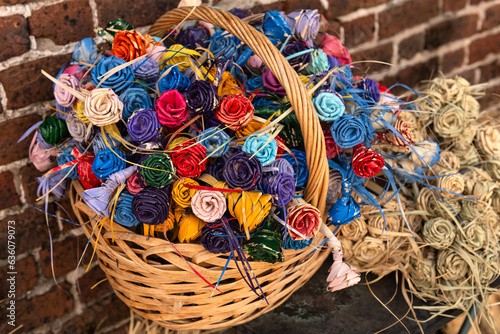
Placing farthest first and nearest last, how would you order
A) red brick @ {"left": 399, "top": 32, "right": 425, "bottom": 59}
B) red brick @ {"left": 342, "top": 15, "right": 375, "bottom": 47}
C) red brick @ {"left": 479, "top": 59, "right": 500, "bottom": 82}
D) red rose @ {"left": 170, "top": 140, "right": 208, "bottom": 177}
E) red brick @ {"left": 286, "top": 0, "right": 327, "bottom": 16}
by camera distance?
red brick @ {"left": 479, "top": 59, "right": 500, "bottom": 82} < red brick @ {"left": 399, "top": 32, "right": 425, "bottom": 59} < red brick @ {"left": 342, "top": 15, "right": 375, "bottom": 47} < red brick @ {"left": 286, "top": 0, "right": 327, "bottom": 16} < red rose @ {"left": 170, "top": 140, "right": 208, "bottom": 177}

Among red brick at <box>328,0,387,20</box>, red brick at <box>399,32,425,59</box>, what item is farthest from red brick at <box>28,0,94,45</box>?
red brick at <box>399,32,425,59</box>

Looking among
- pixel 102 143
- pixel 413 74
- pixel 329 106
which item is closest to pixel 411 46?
pixel 413 74

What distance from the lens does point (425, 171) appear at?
838 millimetres

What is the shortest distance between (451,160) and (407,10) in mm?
614

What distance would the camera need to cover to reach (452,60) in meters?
1.43

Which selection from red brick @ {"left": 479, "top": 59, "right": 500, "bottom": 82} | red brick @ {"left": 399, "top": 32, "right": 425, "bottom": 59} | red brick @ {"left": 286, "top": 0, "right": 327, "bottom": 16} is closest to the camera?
red brick @ {"left": 286, "top": 0, "right": 327, "bottom": 16}

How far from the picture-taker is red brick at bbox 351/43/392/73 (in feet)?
3.95

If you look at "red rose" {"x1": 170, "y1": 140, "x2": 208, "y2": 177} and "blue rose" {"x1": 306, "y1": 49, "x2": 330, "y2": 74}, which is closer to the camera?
"red rose" {"x1": 170, "y1": 140, "x2": 208, "y2": 177}

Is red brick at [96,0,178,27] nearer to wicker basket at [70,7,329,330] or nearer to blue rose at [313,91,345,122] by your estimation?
wicker basket at [70,7,329,330]

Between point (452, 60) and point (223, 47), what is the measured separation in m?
1.02

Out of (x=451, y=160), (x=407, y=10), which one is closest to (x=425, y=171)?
(x=451, y=160)

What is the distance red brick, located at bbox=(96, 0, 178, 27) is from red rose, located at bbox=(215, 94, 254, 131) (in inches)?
15.2

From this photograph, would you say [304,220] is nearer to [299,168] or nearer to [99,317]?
[299,168]

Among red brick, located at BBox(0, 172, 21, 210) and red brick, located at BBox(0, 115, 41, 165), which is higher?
red brick, located at BBox(0, 115, 41, 165)
